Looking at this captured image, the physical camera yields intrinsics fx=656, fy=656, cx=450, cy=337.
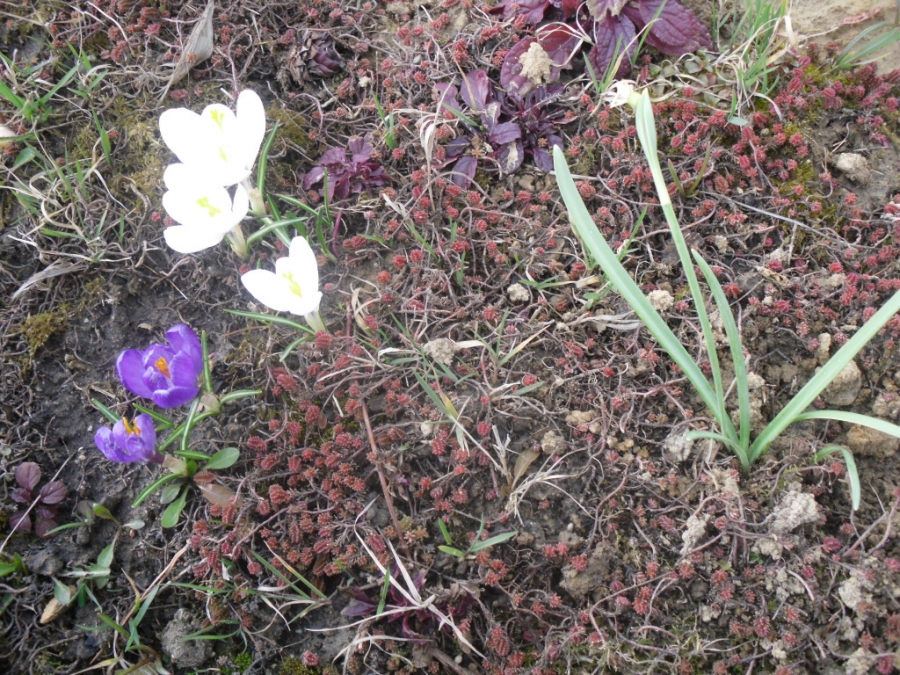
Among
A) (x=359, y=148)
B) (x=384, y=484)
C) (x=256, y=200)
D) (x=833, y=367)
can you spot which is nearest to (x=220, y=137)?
(x=256, y=200)

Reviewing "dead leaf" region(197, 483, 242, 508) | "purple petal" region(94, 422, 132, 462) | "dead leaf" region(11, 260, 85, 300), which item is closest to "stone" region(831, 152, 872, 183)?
"dead leaf" region(197, 483, 242, 508)

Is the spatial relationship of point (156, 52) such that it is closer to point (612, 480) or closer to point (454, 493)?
point (454, 493)

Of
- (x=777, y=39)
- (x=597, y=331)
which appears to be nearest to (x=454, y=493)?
(x=597, y=331)

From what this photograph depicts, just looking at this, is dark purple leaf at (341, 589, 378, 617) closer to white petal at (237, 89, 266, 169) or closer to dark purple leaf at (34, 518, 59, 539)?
dark purple leaf at (34, 518, 59, 539)

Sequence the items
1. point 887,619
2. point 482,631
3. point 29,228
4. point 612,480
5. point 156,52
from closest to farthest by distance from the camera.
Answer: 1. point 887,619
2. point 482,631
3. point 612,480
4. point 29,228
5. point 156,52

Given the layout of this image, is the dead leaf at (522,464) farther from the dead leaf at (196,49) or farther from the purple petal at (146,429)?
the dead leaf at (196,49)

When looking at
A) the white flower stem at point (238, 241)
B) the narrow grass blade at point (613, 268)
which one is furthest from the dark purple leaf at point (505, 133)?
the white flower stem at point (238, 241)

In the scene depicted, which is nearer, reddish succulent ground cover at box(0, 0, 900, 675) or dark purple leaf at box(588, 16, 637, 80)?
reddish succulent ground cover at box(0, 0, 900, 675)
